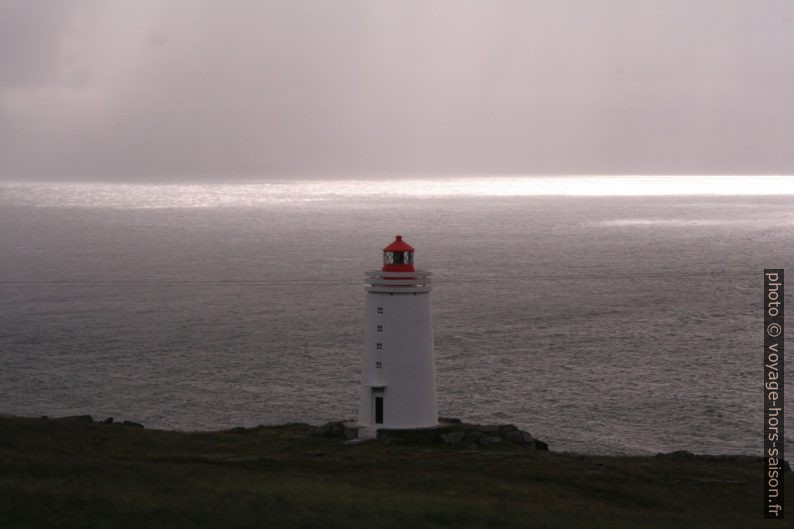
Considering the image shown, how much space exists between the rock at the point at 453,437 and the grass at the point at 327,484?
997 millimetres

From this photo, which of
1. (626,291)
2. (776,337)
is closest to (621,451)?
(776,337)

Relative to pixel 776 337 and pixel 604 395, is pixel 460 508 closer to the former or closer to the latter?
pixel 604 395

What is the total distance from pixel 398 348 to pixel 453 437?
390 cm

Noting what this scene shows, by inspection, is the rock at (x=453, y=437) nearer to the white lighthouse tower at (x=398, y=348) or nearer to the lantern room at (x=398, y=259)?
the white lighthouse tower at (x=398, y=348)

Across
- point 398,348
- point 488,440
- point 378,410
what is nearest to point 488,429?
point 488,440

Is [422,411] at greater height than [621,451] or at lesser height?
greater

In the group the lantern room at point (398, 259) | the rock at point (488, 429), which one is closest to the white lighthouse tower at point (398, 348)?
the lantern room at point (398, 259)

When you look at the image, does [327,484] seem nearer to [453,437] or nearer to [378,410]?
[378,410]

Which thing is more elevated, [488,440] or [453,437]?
[453,437]

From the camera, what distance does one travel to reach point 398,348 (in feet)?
130

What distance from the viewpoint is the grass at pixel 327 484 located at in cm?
2627

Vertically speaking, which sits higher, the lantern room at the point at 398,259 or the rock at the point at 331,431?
the lantern room at the point at 398,259

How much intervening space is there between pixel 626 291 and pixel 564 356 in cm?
3936

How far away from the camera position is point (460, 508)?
94.0 ft
